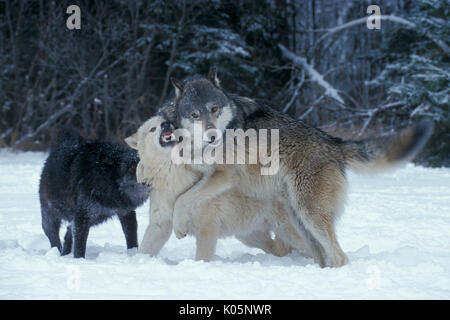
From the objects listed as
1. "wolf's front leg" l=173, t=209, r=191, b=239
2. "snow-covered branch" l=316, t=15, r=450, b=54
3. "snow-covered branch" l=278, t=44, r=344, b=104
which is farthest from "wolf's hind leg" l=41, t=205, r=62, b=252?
"snow-covered branch" l=278, t=44, r=344, b=104

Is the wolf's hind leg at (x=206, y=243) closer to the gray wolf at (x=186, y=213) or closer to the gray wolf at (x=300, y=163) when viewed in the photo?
the gray wolf at (x=186, y=213)

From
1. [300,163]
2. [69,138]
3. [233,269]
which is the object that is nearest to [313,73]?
[69,138]

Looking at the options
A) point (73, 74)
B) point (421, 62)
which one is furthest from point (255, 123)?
point (73, 74)

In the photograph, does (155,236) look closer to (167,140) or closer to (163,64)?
(167,140)

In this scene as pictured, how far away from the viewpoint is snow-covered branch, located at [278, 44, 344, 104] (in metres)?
16.1

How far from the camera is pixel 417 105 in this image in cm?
1466

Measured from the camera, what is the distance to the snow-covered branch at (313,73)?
1612cm

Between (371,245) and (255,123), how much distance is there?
1905mm

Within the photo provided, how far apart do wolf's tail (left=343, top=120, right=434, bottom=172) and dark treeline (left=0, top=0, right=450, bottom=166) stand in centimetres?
977

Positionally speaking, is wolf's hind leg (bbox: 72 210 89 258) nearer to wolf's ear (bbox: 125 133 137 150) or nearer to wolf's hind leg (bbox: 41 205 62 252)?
wolf's hind leg (bbox: 41 205 62 252)

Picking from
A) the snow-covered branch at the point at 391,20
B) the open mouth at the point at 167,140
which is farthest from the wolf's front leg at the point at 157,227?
the snow-covered branch at the point at 391,20

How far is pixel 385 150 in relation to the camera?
17.5 ft

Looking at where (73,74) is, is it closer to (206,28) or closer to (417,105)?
(206,28)

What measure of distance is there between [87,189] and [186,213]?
1024 mm
